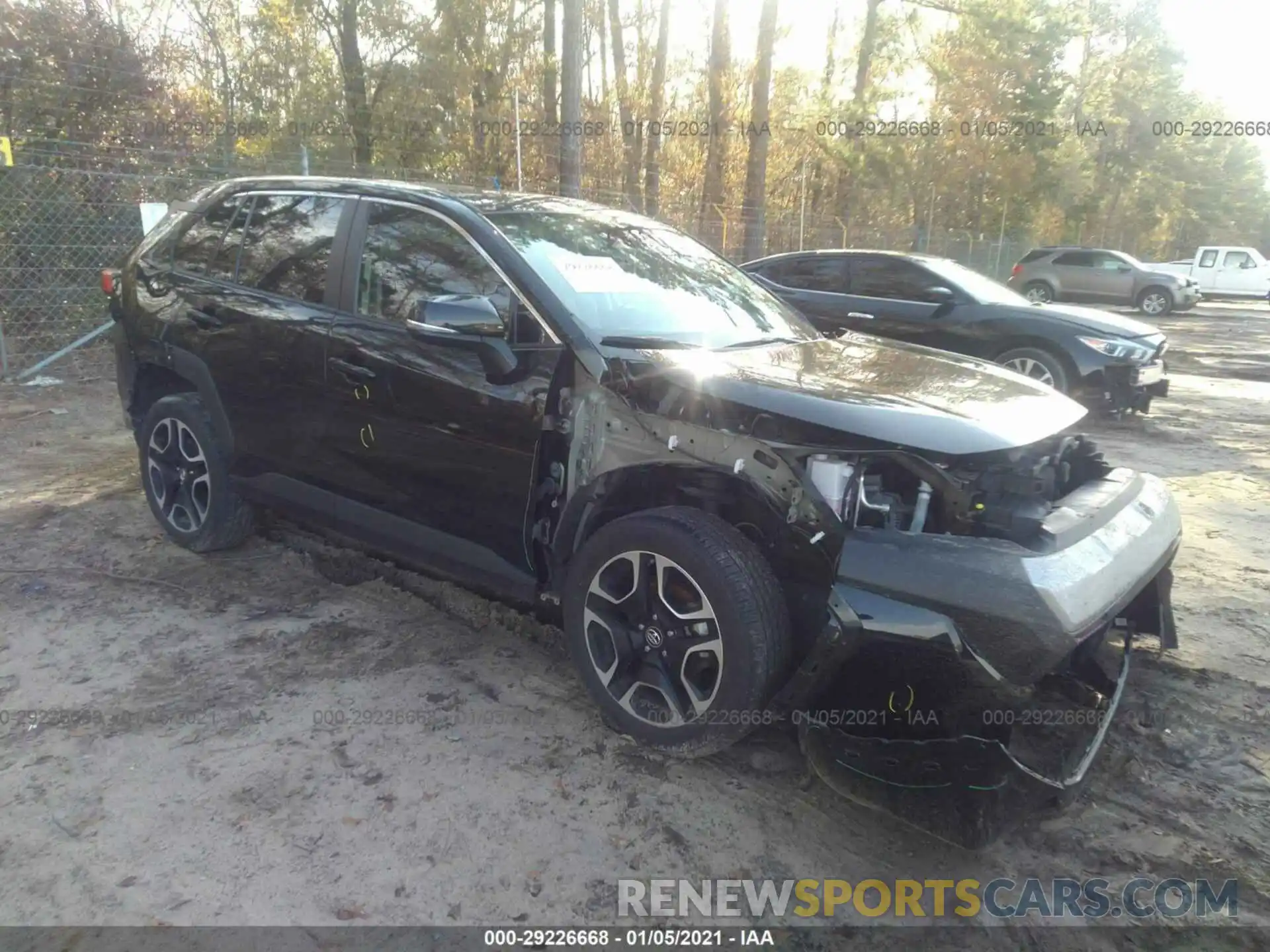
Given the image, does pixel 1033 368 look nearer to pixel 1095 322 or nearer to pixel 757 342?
pixel 1095 322

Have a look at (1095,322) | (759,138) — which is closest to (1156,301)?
(759,138)

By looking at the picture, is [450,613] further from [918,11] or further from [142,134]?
[918,11]

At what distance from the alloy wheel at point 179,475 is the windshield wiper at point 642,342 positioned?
7.86 feet

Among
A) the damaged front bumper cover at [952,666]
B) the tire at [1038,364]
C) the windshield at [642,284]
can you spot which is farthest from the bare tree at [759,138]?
the damaged front bumper cover at [952,666]

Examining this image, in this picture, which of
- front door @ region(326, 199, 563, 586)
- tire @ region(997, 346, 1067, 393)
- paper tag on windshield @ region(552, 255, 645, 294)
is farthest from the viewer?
tire @ region(997, 346, 1067, 393)

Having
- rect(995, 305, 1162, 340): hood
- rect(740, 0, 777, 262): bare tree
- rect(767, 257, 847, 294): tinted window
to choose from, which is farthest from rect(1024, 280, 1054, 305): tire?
rect(767, 257, 847, 294): tinted window

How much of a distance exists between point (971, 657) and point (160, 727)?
2641mm

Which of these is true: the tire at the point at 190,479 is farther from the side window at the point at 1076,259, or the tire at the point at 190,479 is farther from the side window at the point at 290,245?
the side window at the point at 1076,259

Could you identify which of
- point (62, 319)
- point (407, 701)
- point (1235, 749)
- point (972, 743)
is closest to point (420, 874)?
point (407, 701)

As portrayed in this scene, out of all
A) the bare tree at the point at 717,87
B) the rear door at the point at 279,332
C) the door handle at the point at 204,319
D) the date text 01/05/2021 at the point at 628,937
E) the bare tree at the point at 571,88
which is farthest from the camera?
the bare tree at the point at 717,87

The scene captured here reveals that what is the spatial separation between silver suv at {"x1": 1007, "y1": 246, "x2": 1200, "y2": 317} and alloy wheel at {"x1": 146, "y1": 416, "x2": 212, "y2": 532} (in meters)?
22.8

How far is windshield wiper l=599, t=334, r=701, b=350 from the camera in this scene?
10.2ft

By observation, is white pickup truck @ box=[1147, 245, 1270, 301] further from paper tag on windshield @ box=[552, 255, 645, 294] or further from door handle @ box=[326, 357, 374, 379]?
door handle @ box=[326, 357, 374, 379]

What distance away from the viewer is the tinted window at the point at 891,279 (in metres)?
8.62
